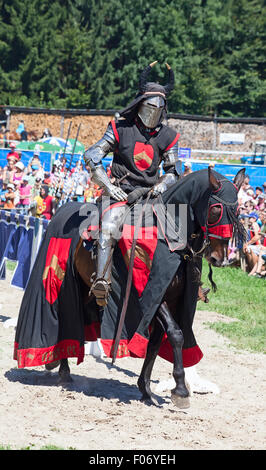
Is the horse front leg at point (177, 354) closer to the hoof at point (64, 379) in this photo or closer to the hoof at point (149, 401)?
the hoof at point (149, 401)

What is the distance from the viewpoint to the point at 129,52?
5116 cm

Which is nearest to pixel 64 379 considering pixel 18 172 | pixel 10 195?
pixel 10 195

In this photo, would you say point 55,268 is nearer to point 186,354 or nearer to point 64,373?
point 64,373

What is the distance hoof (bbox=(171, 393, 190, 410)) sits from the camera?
18.4 feet

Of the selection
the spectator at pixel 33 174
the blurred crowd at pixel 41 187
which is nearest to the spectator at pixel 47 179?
the blurred crowd at pixel 41 187

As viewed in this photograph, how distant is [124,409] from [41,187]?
9802mm

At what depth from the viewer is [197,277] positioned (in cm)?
566

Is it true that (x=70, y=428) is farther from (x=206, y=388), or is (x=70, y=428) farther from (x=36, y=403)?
(x=206, y=388)

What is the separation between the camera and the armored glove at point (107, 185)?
18.9 feet

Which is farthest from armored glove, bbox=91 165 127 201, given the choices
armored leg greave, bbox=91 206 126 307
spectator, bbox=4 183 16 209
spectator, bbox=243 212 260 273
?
spectator, bbox=4 183 16 209

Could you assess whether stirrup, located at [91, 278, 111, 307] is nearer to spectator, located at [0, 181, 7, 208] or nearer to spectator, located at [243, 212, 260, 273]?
spectator, located at [243, 212, 260, 273]

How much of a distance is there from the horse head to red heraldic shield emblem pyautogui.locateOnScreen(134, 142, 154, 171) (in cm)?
70

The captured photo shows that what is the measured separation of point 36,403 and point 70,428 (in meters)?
0.73

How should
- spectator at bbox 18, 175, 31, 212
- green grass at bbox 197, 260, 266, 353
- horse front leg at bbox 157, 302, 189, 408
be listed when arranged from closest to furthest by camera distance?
horse front leg at bbox 157, 302, 189, 408 < green grass at bbox 197, 260, 266, 353 < spectator at bbox 18, 175, 31, 212
